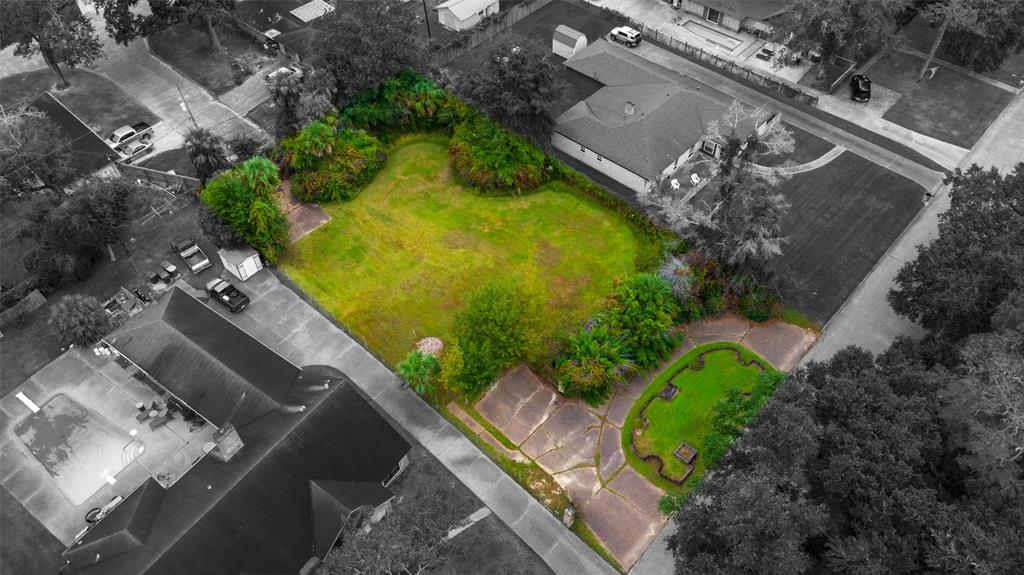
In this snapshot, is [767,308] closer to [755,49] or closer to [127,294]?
[755,49]

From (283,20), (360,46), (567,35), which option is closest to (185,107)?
(283,20)

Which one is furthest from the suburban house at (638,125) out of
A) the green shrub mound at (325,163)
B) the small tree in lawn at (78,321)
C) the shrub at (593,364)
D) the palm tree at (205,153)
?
the small tree in lawn at (78,321)

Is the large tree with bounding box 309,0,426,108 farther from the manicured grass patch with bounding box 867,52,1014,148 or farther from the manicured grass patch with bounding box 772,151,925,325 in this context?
the manicured grass patch with bounding box 867,52,1014,148

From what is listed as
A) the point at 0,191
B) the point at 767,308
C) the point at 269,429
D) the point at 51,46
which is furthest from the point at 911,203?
the point at 51,46

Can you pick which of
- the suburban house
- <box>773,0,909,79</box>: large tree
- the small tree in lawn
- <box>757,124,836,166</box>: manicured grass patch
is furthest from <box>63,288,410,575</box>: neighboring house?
<box>773,0,909,79</box>: large tree

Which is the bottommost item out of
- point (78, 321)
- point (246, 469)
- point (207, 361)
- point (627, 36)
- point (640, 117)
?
point (78, 321)

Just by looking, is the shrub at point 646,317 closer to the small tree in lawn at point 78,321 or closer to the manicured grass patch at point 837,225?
the manicured grass patch at point 837,225

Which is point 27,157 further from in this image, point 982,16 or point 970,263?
point 982,16
